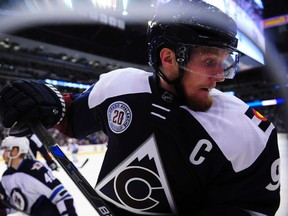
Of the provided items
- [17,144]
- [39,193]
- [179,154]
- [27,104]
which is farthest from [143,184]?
[17,144]

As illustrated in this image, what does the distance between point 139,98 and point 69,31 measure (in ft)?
36.8

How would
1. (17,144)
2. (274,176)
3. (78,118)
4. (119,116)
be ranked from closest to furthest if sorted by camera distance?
(274,176), (119,116), (78,118), (17,144)

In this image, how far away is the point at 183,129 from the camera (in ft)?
2.21

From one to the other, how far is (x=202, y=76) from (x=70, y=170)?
38cm

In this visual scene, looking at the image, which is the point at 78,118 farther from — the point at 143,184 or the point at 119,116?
the point at 143,184

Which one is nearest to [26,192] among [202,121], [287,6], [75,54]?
[202,121]

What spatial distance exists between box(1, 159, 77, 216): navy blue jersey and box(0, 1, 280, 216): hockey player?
0.73m

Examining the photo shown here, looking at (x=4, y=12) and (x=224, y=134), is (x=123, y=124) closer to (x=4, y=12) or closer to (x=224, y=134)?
(x=224, y=134)

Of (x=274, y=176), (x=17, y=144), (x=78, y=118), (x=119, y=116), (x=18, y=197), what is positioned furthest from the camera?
(x=17, y=144)

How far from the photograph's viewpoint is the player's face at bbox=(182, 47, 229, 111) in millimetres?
664

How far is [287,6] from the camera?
38.1 inches

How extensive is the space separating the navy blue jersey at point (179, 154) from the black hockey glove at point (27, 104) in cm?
12

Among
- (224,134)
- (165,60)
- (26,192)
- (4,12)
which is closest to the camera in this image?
(224,134)

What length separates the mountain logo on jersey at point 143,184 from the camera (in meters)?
0.69
